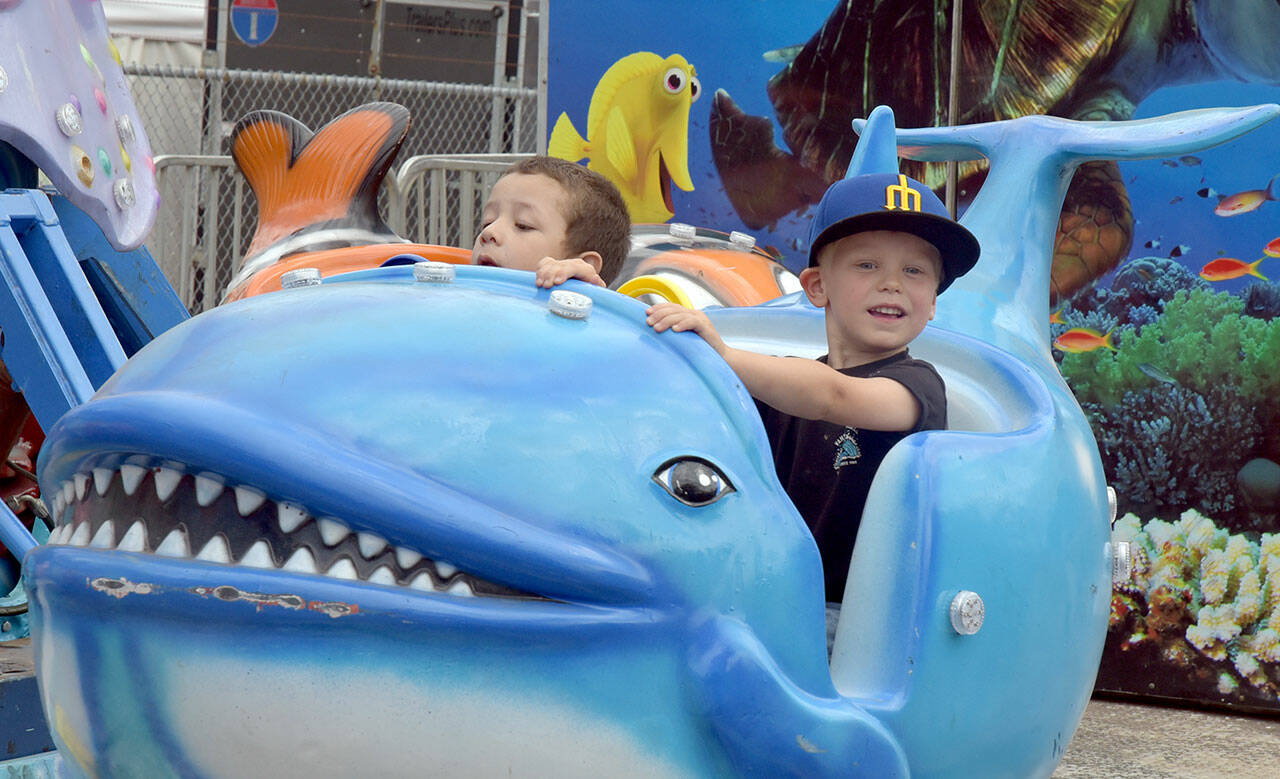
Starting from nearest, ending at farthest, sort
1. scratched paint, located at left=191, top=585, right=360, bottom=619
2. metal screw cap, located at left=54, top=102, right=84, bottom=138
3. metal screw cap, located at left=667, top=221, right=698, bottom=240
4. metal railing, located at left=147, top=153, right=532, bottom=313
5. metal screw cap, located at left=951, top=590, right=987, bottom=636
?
scratched paint, located at left=191, top=585, right=360, bottom=619
metal screw cap, located at left=951, top=590, right=987, bottom=636
metal screw cap, located at left=54, top=102, right=84, bottom=138
metal screw cap, located at left=667, top=221, right=698, bottom=240
metal railing, located at left=147, top=153, right=532, bottom=313

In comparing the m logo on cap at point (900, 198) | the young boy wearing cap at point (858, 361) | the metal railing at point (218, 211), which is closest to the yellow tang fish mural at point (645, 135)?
the metal railing at point (218, 211)

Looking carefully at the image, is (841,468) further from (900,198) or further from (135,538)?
(135,538)

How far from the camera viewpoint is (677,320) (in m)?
1.39

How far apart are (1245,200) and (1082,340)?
639 millimetres

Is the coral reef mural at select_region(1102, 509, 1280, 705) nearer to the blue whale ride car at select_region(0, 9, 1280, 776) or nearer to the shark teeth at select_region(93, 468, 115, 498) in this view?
the blue whale ride car at select_region(0, 9, 1280, 776)

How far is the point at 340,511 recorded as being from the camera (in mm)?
1120

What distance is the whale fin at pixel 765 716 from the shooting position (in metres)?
1.22

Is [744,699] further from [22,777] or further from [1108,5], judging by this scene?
[1108,5]

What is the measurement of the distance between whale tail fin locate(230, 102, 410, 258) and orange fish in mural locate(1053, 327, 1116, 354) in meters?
2.40

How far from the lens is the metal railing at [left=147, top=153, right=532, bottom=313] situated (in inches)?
200

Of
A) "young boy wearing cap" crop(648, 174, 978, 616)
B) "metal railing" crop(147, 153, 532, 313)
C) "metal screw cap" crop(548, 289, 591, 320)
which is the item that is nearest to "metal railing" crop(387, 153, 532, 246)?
"metal railing" crop(147, 153, 532, 313)

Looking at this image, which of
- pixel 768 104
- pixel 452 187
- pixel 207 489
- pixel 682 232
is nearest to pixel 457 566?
pixel 207 489

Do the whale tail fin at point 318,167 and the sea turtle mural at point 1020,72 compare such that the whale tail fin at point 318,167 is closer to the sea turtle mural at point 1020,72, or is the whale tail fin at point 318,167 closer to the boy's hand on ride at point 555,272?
the boy's hand on ride at point 555,272

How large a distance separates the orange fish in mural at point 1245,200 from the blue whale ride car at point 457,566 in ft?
10.3
